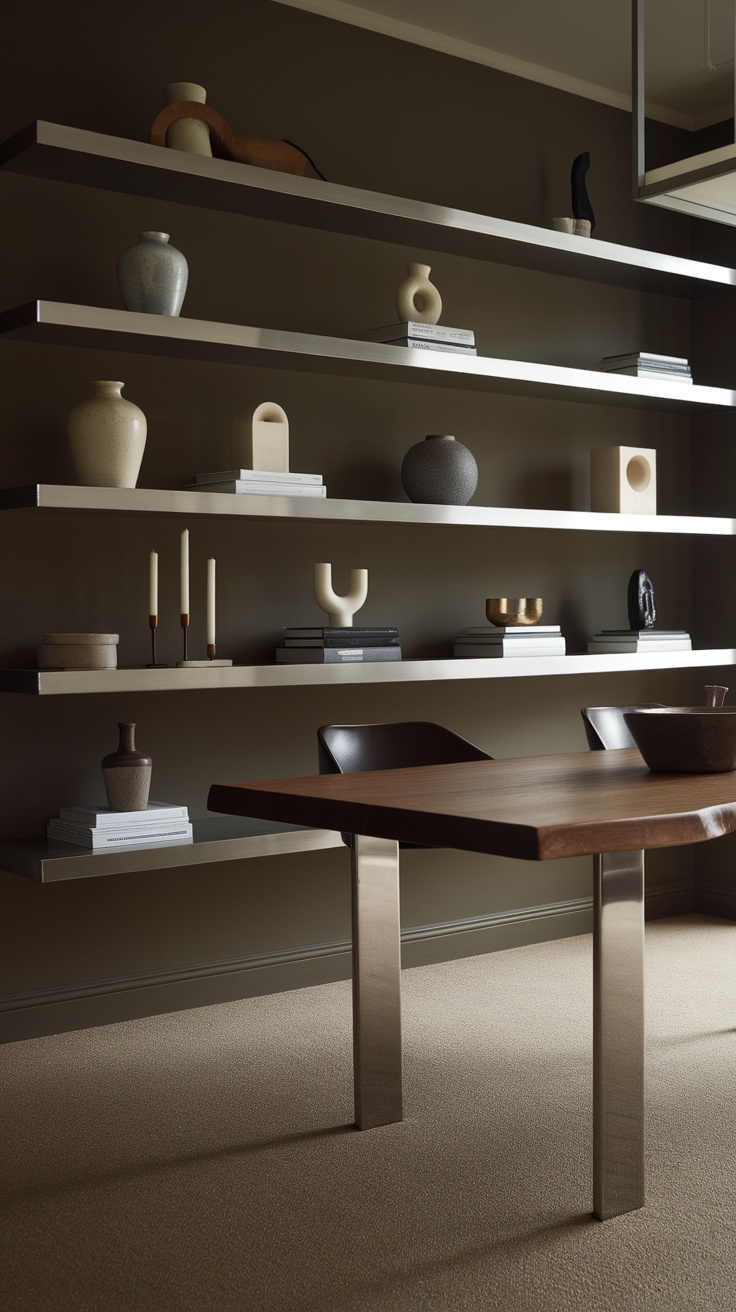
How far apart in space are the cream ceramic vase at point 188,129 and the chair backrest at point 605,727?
67.0 inches

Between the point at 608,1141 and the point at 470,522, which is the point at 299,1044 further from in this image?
the point at 470,522

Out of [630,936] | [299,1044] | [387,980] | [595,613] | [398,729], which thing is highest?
[595,613]

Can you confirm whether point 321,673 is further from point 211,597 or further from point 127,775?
point 127,775

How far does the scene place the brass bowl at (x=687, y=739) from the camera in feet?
7.52

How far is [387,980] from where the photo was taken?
2537mm

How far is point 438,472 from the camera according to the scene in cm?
362

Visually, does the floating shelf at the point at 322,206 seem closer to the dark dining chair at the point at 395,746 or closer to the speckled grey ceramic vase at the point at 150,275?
the speckled grey ceramic vase at the point at 150,275

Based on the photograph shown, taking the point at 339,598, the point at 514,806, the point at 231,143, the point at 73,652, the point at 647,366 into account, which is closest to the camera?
the point at 514,806

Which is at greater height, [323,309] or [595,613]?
[323,309]

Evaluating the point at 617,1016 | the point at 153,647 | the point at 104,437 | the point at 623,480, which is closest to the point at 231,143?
the point at 104,437

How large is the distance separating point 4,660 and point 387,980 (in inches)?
50.1

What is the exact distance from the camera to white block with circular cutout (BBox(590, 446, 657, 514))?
4129 millimetres

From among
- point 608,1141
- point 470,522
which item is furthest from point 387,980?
A: point 470,522

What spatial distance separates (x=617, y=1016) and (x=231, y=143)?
7.74 ft
